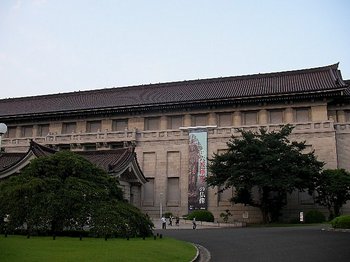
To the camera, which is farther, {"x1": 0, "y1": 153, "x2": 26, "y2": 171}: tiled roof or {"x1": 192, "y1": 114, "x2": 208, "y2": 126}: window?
{"x1": 192, "y1": 114, "x2": 208, "y2": 126}: window

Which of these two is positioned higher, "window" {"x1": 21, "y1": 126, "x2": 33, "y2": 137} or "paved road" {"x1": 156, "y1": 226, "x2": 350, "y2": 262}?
"window" {"x1": 21, "y1": 126, "x2": 33, "y2": 137}

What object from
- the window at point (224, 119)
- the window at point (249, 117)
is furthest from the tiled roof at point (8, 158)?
the window at point (249, 117)

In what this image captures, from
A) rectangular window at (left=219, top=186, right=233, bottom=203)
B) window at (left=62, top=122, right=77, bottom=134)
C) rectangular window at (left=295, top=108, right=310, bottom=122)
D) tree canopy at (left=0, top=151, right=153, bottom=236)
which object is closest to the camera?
tree canopy at (left=0, top=151, right=153, bottom=236)

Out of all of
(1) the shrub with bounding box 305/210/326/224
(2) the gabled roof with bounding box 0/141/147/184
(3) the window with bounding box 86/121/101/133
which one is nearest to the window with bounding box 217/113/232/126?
(1) the shrub with bounding box 305/210/326/224

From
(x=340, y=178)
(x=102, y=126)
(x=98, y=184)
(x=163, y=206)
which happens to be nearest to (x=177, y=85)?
(x=102, y=126)

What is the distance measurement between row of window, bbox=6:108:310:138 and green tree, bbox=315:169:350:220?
30.3 feet

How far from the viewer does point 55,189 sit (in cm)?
1831

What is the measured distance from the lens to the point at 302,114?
41.9 meters

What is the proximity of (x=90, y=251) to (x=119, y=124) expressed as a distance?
3505cm

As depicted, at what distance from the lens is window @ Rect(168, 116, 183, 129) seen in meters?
45.2

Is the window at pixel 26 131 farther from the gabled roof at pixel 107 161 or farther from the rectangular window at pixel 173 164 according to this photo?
the gabled roof at pixel 107 161

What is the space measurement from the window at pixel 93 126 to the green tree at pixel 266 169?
1805 cm

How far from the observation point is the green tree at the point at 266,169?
105ft

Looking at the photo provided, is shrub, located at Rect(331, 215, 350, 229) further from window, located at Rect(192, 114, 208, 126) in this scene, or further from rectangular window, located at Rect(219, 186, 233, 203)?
window, located at Rect(192, 114, 208, 126)
